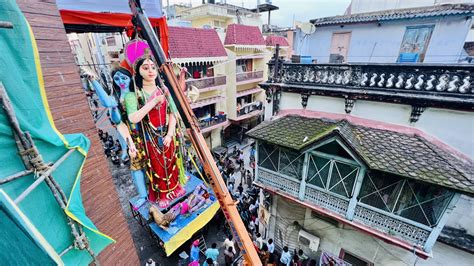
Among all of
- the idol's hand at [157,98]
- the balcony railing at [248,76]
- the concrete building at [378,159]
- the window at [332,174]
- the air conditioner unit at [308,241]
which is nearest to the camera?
the idol's hand at [157,98]

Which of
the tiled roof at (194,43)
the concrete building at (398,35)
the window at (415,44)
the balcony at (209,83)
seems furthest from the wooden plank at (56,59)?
the balcony at (209,83)

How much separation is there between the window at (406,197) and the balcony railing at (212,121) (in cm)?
Result: 1519

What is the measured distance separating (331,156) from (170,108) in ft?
18.4

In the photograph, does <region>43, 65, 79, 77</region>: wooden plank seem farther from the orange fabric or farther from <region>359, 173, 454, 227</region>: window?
<region>359, 173, 454, 227</region>: window

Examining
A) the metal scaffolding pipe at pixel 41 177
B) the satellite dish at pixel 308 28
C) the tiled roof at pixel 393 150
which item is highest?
the satellite dish at pixel 308 28

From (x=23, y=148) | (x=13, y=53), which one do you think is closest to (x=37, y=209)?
(x=23, y=148)

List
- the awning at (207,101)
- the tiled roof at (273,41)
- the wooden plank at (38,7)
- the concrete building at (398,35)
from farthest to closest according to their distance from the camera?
the tiled roof at (273,41) < the awning at (207,101) < the concrete building at (398,35) < the wooden plank at (38,7)

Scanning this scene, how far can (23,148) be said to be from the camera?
202 centimetres

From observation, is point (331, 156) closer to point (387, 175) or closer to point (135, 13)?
point (387, 175)

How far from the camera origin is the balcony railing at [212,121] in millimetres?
19898

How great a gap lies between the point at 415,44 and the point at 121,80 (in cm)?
1276

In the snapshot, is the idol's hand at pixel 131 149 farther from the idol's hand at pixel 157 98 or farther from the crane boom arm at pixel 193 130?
the crane boom arm at pixel 193 130

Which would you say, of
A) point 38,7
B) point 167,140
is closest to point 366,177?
point 167,140

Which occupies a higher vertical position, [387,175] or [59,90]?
[59,90]
